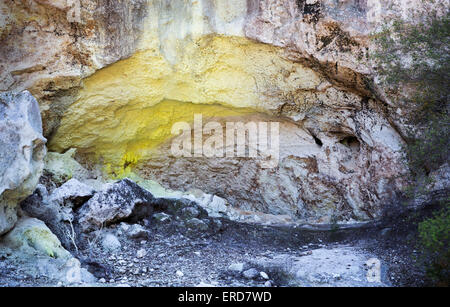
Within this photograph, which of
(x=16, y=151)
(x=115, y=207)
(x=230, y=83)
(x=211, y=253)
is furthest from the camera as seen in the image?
(x=230, y=83)

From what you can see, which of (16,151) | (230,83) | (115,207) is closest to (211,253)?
(115,207)

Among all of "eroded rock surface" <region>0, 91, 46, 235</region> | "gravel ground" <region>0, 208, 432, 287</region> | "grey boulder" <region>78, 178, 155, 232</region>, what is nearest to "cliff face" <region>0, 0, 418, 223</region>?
"gravel ground" <region>0, 208, 432, 287</region>

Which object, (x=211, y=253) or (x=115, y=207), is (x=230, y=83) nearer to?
(x=115, y=207)

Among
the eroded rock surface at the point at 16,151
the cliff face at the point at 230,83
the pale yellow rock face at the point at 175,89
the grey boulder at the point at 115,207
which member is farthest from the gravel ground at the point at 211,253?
the pale yellow rock face at the point at 175,89

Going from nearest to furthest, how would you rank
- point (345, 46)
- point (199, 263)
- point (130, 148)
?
point (199, 263), point (345, 46), point (130, 148)

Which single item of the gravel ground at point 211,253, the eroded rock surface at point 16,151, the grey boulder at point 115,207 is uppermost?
the eroded rock surface at point 16,151

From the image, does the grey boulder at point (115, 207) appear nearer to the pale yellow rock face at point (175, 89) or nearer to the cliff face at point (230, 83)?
the pale yellow rock face at point (175, 89)

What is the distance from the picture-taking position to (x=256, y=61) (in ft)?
23.1

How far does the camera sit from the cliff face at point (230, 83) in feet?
21.3

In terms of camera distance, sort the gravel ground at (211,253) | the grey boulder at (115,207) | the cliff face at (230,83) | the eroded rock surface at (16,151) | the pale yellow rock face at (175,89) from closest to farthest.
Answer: the gravel ground at (211,253)
the eroded rock surface at (16,151)
the grey boulder at (115,207)
the cliff face at (230,83)
the pale yellow rock face at (175,89)

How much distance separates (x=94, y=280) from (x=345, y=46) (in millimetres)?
4005

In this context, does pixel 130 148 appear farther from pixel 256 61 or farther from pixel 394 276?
pixel 394 276

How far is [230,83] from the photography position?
7.30m

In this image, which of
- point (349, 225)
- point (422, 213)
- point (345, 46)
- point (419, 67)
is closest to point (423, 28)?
point (419, 67)
